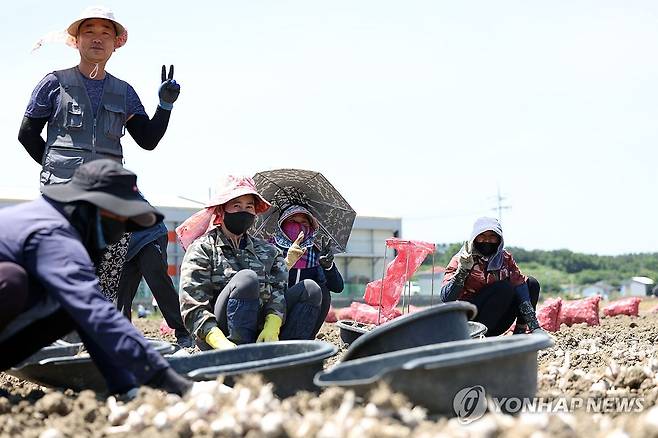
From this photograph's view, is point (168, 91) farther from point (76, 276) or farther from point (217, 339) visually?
point (76, 276)

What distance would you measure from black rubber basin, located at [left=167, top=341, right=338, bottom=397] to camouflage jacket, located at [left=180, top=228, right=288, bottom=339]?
1.08 m

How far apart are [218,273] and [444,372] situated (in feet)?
8.07

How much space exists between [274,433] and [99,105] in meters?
3.26

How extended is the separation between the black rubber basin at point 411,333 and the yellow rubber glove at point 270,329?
139 cm

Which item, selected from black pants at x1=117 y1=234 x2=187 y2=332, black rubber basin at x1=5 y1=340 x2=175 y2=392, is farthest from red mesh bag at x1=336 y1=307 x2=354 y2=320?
black rubber basin at x1=5 y1=340 x2=175 y2=392

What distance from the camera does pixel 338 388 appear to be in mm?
3207

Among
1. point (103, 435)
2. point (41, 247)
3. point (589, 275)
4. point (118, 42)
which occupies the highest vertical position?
point (118, 42)

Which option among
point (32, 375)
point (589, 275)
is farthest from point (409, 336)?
point (589, 275)

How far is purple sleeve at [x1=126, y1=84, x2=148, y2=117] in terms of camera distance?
564cm

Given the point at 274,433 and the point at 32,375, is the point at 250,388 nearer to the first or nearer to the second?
the point at 274,433

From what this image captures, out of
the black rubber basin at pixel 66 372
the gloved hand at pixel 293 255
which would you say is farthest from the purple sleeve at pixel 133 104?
the black rubber basin at pixel 66 372

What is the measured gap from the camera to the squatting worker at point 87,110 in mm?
5395

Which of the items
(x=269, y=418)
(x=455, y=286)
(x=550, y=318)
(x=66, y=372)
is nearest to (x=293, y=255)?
(x=455, y=286)

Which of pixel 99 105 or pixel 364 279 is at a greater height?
pixel 99 105
